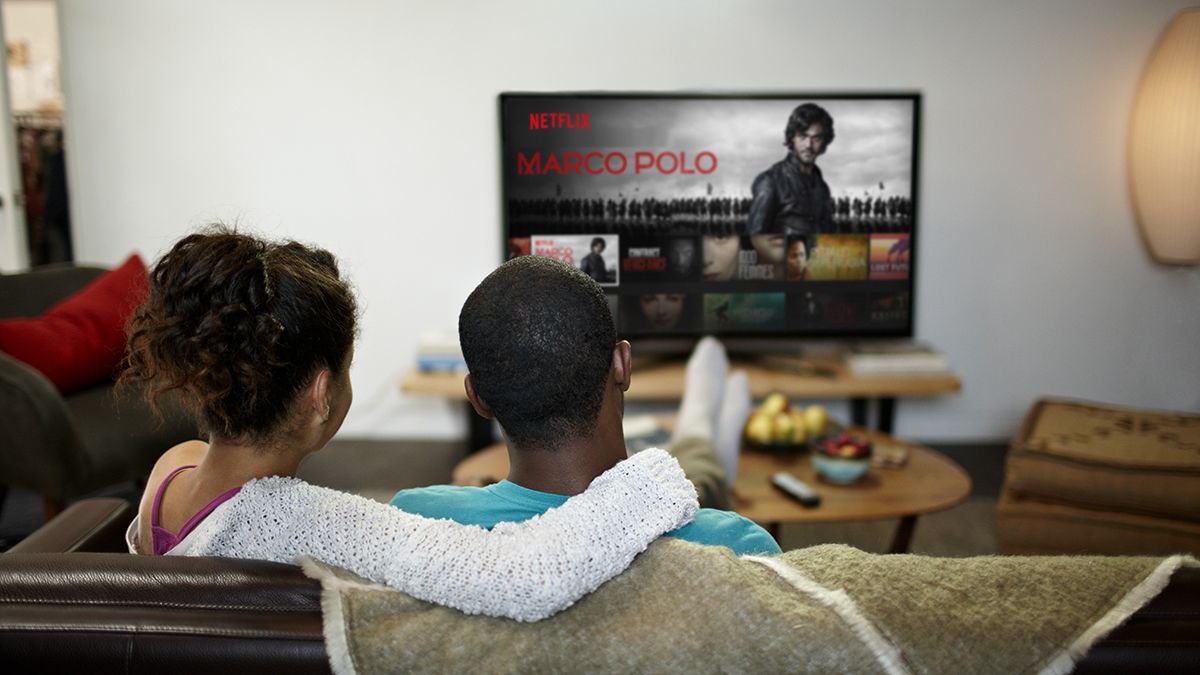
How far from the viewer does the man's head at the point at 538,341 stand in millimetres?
894

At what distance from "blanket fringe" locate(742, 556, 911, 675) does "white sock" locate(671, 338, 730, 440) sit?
1.23 meters

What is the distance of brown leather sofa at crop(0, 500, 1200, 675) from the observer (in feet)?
2.46

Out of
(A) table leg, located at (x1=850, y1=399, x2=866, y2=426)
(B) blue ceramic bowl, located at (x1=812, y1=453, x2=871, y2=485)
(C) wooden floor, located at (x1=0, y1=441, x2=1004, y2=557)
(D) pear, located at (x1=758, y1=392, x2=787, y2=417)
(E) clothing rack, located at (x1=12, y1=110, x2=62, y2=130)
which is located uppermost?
(E) clothing rack, located at (x1=12, y1=110, x2=62, y2=130)

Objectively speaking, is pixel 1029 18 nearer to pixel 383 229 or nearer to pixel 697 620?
pixel 697 620

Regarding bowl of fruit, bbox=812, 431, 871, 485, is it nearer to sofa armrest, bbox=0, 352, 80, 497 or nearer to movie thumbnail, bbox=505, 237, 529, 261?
movie thumbnail, bbox=505, 237, 529, 261

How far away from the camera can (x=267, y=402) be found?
3.12ft

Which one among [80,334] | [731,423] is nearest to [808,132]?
[731,423]

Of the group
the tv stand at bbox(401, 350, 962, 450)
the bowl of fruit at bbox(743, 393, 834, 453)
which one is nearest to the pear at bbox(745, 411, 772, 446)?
the bowl of fruit at bbox(743, 393, 834, 453)

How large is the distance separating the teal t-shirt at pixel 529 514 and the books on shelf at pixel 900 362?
7.37ft

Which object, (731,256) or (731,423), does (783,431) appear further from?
(731,256)

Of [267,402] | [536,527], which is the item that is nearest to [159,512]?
[267,402]

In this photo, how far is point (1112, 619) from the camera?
0.75 m

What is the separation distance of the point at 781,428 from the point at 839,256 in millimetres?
1228

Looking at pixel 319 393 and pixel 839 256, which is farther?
pixel 839 256
